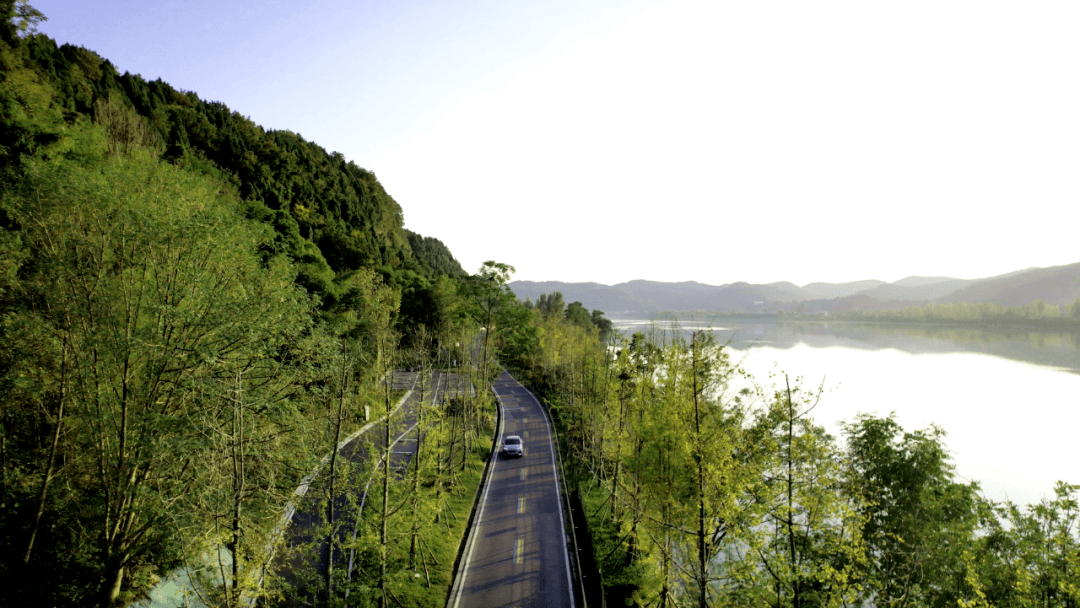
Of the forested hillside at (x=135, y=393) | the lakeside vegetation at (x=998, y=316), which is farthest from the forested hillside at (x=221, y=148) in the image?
the lakeside vegetation at (x=998, y=316)

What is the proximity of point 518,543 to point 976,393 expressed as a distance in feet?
174

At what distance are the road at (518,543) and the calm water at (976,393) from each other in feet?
31.2

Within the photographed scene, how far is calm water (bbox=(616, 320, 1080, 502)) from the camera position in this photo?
2820 cm

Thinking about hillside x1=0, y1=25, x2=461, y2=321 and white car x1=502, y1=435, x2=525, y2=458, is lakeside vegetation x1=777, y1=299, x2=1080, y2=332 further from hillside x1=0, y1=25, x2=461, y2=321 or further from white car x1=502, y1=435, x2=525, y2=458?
hillside x1=0, y1=25, x2=461, y2=321

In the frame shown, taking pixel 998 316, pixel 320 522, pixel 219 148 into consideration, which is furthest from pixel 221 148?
pixel 998 316

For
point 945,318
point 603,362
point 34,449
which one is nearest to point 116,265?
point 34,449

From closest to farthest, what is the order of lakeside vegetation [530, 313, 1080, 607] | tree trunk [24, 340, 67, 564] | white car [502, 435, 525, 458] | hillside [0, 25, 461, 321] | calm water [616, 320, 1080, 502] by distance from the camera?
tree trunk [24, 340, 67, 564] → lakeside vegetation [530, 313, 1080, 607] → hillside [0, 25, 461, 321] → white car [502, 435, 525, 458] → calm water [616, 320, 1080, 502]

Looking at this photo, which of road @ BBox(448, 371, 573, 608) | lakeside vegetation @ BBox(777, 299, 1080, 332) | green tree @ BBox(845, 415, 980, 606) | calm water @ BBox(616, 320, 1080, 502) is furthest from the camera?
lakeside vegetation @ BBox(777, 299, 1080, 332)

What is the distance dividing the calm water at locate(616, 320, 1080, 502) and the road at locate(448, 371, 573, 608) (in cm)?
952

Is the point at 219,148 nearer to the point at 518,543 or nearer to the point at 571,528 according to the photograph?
the point at 518,543

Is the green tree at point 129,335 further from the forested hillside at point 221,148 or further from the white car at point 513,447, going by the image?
the white car at point 513,447

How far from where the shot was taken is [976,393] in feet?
153

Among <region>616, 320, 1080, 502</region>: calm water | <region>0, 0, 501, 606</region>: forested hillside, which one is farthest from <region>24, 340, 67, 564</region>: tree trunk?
<region>616, 320, 1080, 502</region>: calm water

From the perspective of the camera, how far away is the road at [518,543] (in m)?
14.3
